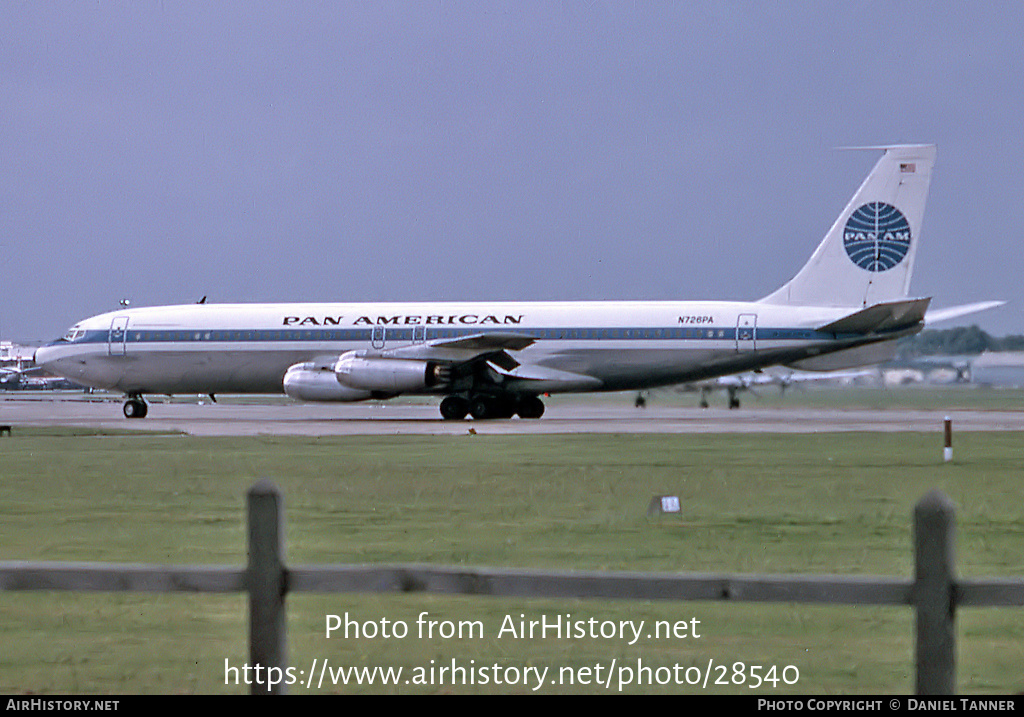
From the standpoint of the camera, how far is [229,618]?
10180mm

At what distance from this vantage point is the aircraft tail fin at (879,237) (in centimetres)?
4141

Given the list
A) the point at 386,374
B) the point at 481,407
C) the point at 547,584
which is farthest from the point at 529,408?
the point at 547,584

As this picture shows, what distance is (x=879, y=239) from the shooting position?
137 ft

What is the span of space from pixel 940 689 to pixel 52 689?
4720 millimetres

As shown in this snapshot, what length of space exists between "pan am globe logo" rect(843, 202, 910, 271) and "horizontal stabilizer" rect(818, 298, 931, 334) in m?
3.08

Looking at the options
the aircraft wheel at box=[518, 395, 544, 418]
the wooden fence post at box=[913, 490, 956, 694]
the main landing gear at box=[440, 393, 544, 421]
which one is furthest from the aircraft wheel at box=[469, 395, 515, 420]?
the wooden fence post at box=[913, 490, 956, 694]

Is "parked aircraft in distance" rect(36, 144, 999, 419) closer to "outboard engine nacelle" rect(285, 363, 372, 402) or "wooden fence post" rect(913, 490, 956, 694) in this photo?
"outboard engine nacelle" rect(285, 363, 372, 402)

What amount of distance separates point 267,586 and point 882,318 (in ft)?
113

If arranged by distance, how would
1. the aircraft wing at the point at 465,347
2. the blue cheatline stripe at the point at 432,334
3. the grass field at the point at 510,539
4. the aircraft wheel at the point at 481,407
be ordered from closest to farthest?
1. the grass field at the point at 510,539
2. the aircraft wing at the point at 465,347
3. the blue cheatline stripe at the point at 432,334
4. the aircraft wheel at the point at 481,407

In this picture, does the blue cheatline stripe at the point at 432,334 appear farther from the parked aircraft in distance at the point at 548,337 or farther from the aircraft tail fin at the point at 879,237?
the aircraft tail fin at the point at 879,237

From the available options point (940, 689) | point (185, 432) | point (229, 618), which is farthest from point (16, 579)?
point (185, 432)

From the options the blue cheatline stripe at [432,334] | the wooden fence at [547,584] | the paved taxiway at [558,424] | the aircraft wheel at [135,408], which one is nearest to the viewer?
the wooden fence at [547,584]

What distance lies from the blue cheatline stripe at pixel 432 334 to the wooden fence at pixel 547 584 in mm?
34270

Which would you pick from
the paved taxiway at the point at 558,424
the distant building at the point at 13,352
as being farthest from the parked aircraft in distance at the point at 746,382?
the distant building at the point at 13,352
